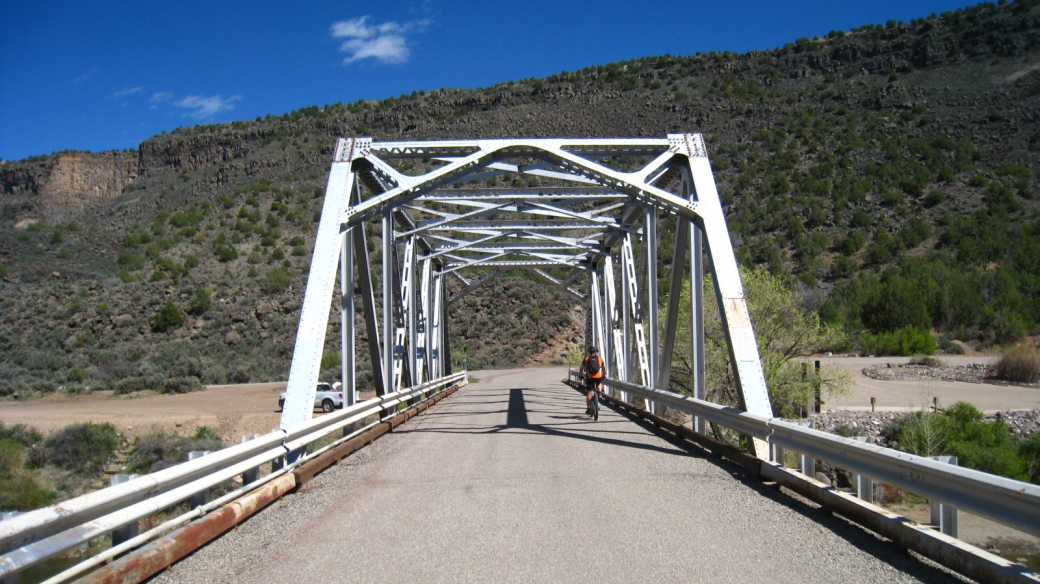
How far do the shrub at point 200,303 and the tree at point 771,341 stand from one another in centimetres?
3530

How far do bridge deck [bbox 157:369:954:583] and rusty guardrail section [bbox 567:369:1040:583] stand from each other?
0.15m

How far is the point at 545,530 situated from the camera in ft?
18.3

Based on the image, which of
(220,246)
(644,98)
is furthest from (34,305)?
(644,98)

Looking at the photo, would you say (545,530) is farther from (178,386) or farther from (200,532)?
(178,386)

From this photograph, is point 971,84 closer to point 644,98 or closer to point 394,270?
point 644,98

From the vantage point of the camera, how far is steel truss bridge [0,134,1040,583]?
4.12 metres

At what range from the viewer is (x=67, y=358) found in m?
39.7

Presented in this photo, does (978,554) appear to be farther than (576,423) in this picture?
No

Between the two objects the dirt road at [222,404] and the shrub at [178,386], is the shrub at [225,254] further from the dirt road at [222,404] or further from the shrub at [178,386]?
the shrub at [178,386]

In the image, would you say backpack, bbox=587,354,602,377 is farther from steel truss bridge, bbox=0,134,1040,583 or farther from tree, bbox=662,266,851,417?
tree, bbox=662,266,851,417

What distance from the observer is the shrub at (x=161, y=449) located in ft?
47.5

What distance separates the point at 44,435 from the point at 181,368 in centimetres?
2019

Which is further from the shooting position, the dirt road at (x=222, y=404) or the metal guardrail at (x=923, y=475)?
the dirt road at (x=222, y=404)

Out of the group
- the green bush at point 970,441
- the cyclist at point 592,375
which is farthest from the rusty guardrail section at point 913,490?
the green bush at point 970,441
